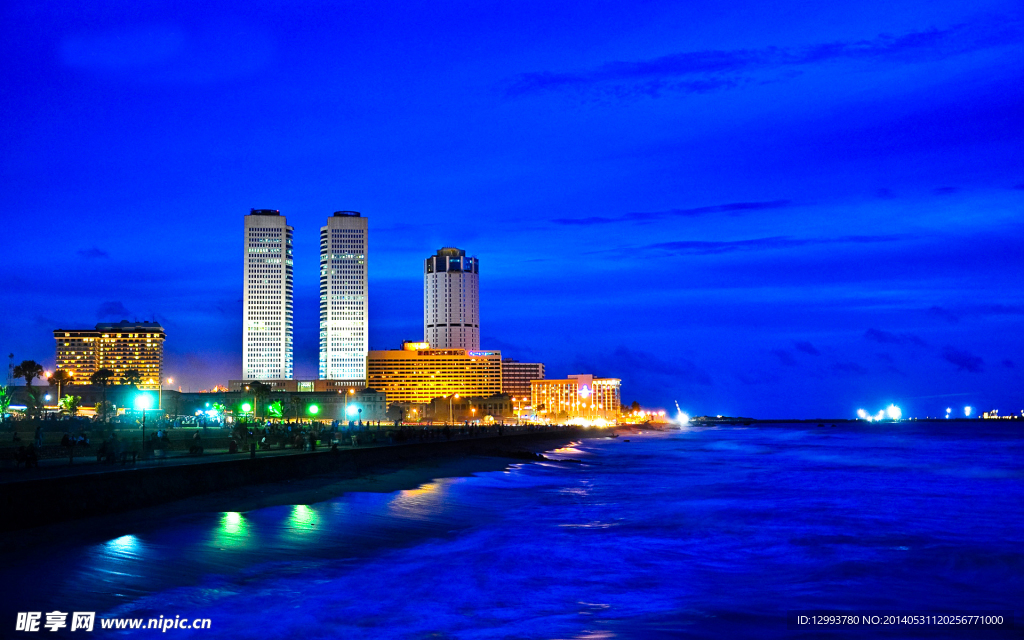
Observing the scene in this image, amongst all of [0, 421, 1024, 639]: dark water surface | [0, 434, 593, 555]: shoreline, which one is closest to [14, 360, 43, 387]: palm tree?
[0, 434, 593, 555]: shoreline

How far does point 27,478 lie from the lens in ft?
76.0

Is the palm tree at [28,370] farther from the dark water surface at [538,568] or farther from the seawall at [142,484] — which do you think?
the dark water surface at [538,568]

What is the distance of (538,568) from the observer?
20.4 meters

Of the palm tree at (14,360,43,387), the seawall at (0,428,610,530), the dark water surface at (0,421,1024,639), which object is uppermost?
the palm tree at (14,360,43,387)

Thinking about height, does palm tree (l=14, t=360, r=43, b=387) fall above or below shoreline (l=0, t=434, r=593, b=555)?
above

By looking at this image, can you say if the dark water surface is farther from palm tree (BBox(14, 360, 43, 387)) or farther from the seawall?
palm tree (BBox(14, 360, 43, 387))

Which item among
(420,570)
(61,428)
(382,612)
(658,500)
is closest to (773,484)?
(658,500)

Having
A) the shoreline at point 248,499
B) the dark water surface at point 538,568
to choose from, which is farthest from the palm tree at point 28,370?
the dark water surface at point 538,568

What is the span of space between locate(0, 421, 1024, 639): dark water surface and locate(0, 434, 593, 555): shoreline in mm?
869

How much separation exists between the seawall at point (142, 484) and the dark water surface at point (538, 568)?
2443mm

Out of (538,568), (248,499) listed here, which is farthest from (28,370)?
(538,568)

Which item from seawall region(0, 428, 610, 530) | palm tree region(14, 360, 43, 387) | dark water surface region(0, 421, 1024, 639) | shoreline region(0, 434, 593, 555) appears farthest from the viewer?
palm tree region(14, 360, 43, 387)

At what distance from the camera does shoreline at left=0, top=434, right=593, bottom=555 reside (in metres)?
20.6

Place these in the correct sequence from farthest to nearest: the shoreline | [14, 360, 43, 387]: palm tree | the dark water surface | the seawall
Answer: [14, 360, 43, 387]: palm tree
the seawall
the shoreline
the dark water surface
